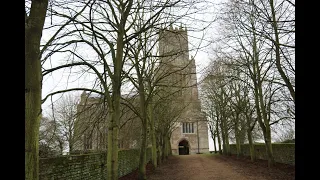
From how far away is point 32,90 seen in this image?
3.88 metres

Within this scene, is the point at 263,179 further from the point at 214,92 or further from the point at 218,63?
Result: the point at 214,92

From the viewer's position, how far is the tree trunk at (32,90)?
3.81 metres

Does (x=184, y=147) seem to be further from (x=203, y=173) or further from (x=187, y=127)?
(x=203, y=173)

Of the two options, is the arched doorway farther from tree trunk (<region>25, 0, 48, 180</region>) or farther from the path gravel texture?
tree trunk (<region>25, 0, 48, 180</region>)

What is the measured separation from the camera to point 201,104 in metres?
34.8

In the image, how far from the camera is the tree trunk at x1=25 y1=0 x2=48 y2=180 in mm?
3809

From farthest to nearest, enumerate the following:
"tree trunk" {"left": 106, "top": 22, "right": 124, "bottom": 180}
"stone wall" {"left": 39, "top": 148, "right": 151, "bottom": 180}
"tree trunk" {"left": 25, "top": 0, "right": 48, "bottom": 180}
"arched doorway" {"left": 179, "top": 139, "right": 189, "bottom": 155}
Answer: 1. "arched doorway" {"left": 179, "top": 139, "right": 189, "bottom": 155}
2. "tree trunk" {"left": 106, "top": 22, "right": 124, "bottom": 180}
3. "stone wall" {"left": 39, "top": 148, "right": 151, "bottom": 180}
4. "tree trunk" {"left": 25, "top": 0, "right": 48, "bottom": 180}

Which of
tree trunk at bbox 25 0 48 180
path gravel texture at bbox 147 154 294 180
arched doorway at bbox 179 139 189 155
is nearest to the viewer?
tree trunk at bbox 25 0 48 180

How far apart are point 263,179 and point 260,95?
7566 mm

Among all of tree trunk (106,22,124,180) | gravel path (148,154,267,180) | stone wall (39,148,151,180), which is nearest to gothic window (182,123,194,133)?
gravel path (148,154,267,180)

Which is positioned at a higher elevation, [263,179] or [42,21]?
[42,21]

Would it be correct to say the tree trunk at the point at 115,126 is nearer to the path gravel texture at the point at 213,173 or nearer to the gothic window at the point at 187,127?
the path gravel texture at the point at 213,173

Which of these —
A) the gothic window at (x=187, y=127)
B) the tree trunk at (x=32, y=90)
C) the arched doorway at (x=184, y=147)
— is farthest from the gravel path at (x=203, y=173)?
the arched doorway at (x=184, y=147)
